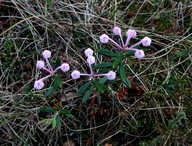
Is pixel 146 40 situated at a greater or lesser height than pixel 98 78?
greater

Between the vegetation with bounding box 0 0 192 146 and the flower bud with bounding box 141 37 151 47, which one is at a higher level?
the flower bud with bounding box 141 37 151 47

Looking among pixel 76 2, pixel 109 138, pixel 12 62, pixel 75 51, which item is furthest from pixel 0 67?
pixel 109 138

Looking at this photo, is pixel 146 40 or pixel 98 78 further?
pixel 98 78

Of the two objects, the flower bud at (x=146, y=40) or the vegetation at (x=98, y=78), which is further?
the vegetation at (x=98, y=78)

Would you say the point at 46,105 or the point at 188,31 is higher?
the point at 188,31

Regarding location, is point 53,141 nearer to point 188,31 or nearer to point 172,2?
point 188,31

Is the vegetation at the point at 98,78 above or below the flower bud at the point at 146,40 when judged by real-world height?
below

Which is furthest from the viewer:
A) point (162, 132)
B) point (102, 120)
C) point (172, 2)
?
point (172, 2)

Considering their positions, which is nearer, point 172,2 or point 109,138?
point 109,138
